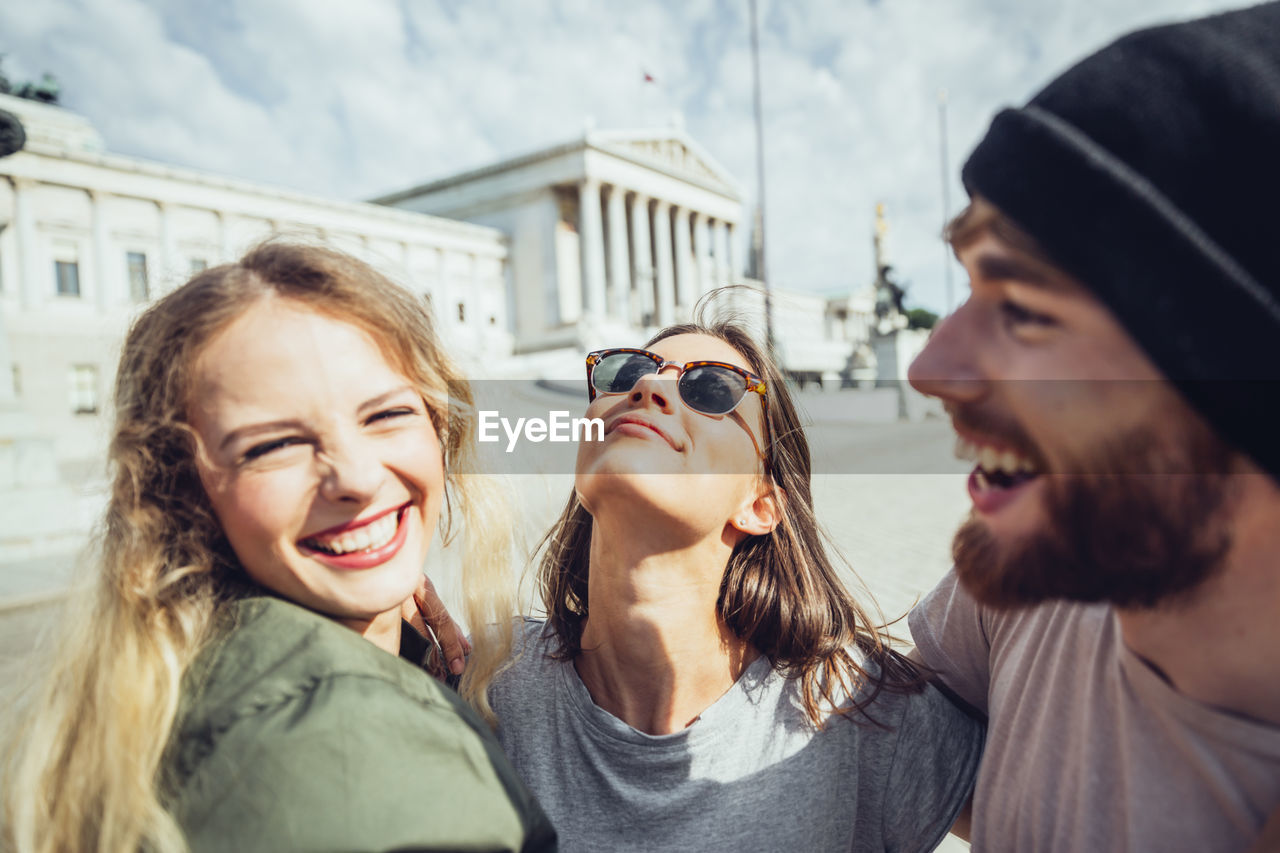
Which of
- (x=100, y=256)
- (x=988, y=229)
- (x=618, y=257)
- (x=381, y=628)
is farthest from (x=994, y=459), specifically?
(x=618, y=257)

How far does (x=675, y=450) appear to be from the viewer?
6.64ft

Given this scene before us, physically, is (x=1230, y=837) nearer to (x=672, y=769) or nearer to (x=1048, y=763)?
(x=1048, y=763)

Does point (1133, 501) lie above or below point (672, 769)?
above

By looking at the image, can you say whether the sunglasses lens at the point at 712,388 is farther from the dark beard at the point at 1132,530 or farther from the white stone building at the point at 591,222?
the white stone building at the point at 591,222

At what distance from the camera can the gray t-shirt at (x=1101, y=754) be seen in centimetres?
127

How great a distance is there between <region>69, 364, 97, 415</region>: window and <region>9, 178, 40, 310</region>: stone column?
9.79 feet

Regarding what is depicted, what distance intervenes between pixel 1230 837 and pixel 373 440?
1.67 meters

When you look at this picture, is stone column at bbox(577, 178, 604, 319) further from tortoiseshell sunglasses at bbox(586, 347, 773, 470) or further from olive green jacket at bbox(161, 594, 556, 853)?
olive green jacket at bbox(161, 594, 556, 853)

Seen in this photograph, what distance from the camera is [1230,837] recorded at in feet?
4.17

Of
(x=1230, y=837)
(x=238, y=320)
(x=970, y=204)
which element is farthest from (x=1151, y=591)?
(x=238, y=320)

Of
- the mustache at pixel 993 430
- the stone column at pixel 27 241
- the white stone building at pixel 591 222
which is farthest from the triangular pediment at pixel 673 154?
the mustache at pixel 993 430

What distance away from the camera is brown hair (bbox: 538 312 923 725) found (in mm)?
1977

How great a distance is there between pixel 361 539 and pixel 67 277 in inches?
1495

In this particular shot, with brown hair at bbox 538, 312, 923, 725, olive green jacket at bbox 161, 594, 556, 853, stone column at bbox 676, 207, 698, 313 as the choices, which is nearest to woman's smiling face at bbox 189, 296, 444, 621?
olive green jacket at bbox 161, 594, 556, 853
